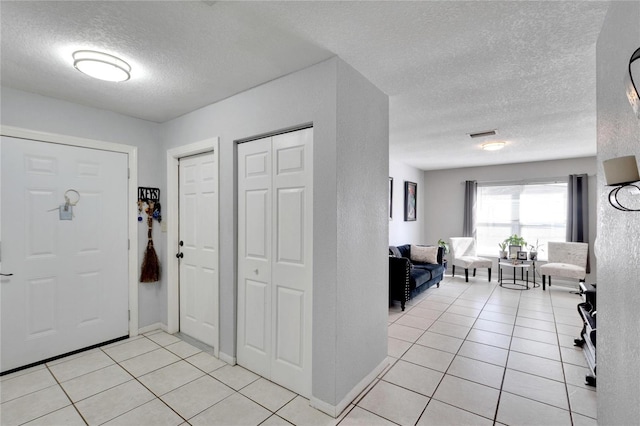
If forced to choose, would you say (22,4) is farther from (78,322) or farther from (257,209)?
(78,322)

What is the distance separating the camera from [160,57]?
209 centimetres

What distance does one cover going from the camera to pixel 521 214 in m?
6.27

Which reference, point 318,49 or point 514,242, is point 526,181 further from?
point 318,49

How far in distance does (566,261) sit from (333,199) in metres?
5.79

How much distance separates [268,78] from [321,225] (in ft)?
4.25

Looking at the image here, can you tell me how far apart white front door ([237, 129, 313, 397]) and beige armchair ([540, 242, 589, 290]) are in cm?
529

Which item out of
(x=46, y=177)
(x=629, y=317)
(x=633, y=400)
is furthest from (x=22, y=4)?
(x=633, y=400)

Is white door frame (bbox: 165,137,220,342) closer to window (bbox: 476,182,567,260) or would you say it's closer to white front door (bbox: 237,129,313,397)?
white front door (bbox: 237,129,313,397)

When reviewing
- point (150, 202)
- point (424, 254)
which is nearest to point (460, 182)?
point (424, 254)

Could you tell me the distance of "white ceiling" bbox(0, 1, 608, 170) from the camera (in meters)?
1.61

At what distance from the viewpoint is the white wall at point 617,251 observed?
3.93ft

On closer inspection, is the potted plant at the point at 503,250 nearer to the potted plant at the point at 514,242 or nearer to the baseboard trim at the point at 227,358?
the potted plant at the point at 514,242

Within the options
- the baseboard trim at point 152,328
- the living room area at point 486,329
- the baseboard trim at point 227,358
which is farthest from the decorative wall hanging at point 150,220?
the living room area at point 486,329

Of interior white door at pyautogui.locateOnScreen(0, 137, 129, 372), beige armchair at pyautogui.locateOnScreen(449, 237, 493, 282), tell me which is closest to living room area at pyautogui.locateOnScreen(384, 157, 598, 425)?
beige armchair at pyautogui.locateOnScreen(449, 237, 493, 282)
